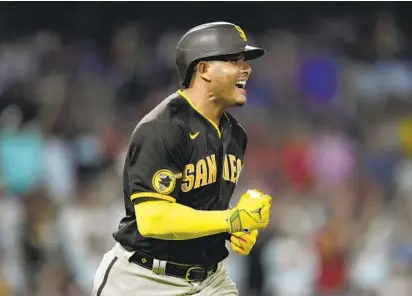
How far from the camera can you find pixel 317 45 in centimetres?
994

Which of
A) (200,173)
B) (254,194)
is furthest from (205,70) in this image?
(254,194)

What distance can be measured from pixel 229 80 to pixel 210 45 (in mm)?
161

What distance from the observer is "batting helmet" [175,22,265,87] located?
12.1ft

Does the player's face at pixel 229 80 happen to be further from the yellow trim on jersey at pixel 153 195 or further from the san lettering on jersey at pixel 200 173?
the yellow trim on jersey at pixel 153 195

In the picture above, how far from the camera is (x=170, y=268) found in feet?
12.3

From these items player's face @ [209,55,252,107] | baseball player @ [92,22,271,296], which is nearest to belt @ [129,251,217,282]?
baseball player @ [92,22,271,296]

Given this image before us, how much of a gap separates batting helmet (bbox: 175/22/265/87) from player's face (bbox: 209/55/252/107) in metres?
0.04

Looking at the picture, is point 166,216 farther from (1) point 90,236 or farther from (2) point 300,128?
(2) point 300,128

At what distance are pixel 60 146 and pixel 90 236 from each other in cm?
112

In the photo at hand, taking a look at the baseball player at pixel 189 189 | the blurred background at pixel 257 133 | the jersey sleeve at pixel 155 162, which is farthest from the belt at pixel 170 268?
the blurred background at pixel 257 133

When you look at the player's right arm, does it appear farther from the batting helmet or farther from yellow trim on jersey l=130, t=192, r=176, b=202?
the batting helmet

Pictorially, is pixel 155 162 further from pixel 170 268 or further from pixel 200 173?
pixel 170 268

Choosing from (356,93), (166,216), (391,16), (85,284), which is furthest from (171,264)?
(391,16)

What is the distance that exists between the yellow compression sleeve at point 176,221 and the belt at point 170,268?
0.77 feet
